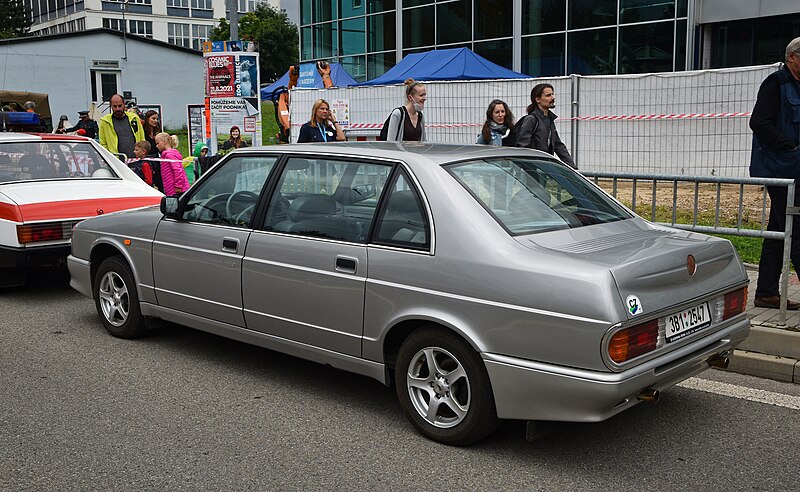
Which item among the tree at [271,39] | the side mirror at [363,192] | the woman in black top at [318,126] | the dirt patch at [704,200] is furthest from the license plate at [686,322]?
the tree at [271,39]

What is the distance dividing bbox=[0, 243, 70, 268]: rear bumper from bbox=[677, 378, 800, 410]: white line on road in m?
5.71

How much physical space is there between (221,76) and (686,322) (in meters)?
10.7

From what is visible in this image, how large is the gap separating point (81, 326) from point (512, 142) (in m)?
4.53

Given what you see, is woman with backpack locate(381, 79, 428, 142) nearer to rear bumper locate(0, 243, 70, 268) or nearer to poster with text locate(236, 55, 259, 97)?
rear bumper locate(0, 243, 70, 268)

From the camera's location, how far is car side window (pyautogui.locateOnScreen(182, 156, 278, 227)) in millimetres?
5527

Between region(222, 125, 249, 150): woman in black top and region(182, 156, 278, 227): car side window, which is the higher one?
region(222, 125, 249, 150): woman in black top

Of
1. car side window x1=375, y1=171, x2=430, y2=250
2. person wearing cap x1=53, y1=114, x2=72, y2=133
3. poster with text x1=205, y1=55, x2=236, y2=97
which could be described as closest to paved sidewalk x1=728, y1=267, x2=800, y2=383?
car side window x1=375, y1=171, x2=430, y2=250

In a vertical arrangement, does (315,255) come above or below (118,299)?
above

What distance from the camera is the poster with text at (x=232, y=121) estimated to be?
13680mm

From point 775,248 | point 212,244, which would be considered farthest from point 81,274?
point 775,248

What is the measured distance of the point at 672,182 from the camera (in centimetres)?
677

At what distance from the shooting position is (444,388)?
4363 mm

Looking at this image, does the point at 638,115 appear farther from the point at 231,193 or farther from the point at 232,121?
the point at 231,193

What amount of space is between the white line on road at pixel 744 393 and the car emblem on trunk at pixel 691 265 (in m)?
1.28
